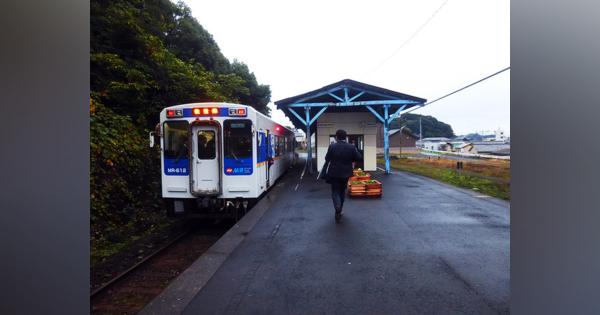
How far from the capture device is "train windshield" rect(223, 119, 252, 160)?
795 centimetres

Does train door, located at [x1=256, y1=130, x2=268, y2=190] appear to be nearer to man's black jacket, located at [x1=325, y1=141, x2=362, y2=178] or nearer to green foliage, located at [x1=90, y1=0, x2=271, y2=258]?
man's black jacket, located at [x1=325, y1=141, x2=362, y2=178]

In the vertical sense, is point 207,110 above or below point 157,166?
above

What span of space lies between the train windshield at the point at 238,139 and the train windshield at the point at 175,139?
893 millimetres

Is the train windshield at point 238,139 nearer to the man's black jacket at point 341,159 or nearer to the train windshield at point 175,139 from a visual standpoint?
the train windshield at point 175,139

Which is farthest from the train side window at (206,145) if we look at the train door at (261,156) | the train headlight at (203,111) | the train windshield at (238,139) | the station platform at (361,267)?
the station platform at (361,267)

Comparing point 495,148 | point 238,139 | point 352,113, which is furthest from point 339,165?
point 495,148

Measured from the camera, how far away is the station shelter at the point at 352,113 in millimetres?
17281

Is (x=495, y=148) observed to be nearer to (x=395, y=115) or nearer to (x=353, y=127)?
(x=395, y=115)

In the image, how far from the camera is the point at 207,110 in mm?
7766

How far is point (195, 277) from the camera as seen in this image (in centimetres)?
423

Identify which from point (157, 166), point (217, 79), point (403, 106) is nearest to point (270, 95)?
point (217, 79)

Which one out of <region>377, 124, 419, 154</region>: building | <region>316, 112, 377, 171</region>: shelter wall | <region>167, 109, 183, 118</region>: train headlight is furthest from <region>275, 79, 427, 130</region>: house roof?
<region>377, 124, 419, 154</region>: building
